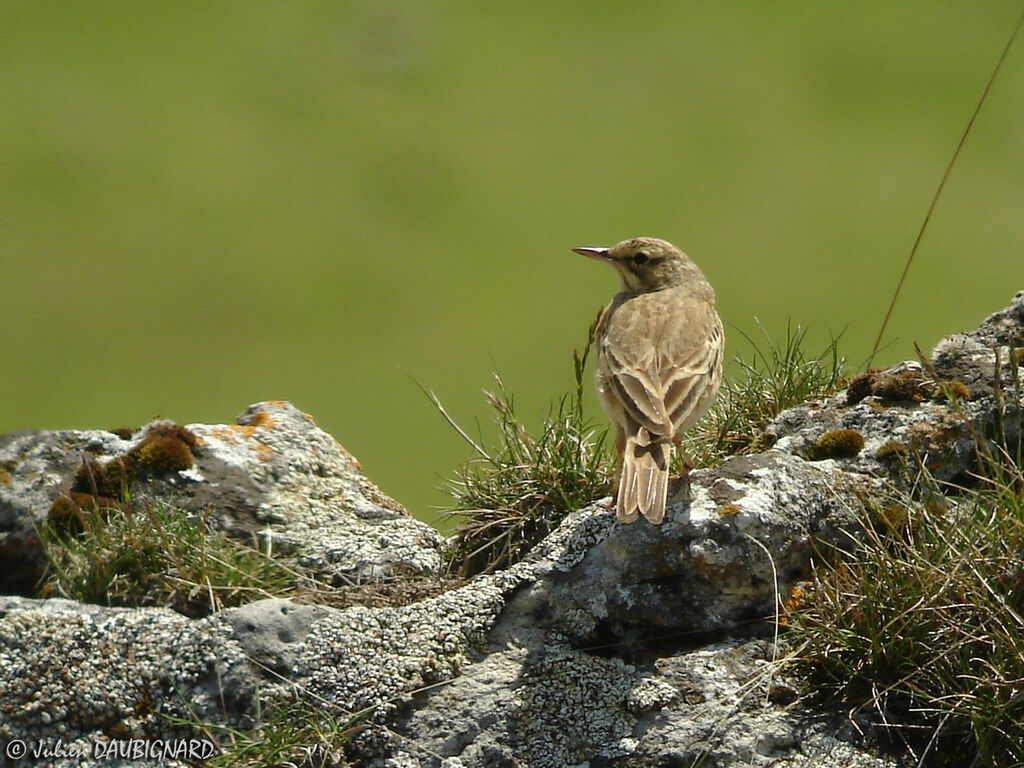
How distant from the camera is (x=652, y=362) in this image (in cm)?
550

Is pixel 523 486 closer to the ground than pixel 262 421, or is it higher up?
closer to the ground

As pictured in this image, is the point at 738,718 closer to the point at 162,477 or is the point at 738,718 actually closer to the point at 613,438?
the point at 613,438

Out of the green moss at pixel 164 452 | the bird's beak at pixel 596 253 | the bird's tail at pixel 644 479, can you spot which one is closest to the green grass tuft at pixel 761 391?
the bird's tail at pixel 644 479

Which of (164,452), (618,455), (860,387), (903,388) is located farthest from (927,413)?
(164,452)

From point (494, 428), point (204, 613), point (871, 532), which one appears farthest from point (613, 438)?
point (204, 613)

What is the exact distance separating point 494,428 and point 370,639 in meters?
1.69

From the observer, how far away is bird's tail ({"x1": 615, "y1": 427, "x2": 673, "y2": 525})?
4320 millimetres

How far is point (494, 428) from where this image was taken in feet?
19.1

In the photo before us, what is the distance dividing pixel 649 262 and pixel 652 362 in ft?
5.19

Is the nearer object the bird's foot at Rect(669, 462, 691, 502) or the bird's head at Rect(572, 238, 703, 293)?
the bird's foot at Rect(669, 462, 691, 502)

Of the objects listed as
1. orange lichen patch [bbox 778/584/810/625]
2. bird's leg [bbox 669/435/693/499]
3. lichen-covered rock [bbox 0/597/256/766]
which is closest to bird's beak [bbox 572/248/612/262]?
bird's leg [bbox 669/435/693/499]

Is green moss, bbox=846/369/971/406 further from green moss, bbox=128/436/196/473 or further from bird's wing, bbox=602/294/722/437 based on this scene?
green moss, bbox=128/436/196/473

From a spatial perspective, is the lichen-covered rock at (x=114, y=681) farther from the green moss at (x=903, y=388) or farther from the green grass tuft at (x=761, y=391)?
the green moss at (x=903, y=388)

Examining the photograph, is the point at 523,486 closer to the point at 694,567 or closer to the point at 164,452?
the point at 694,567
